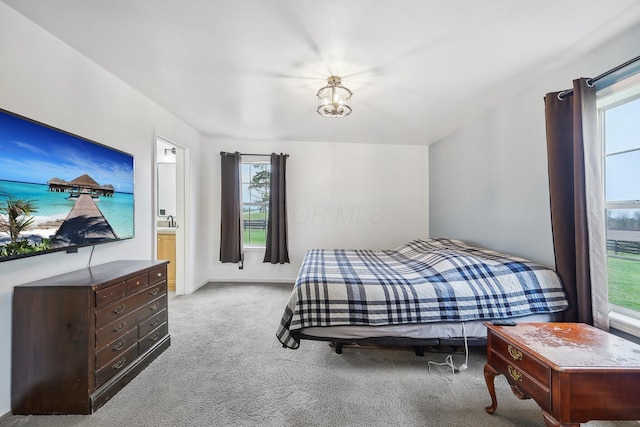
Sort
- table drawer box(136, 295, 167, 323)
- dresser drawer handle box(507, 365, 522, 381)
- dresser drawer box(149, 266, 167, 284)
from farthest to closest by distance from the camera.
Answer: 1. dresser drawer box(149, 266, 167, 284)
2. table drawer box(136, 295, 167, 323)
3. dresser drawer handle box(507, 365, 522, 381)

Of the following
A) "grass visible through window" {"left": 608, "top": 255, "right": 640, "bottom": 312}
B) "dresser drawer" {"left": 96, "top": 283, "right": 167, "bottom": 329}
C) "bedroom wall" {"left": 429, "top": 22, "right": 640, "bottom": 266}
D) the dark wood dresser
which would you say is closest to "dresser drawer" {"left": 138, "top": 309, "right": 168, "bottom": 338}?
"dresser drawer" {"left": 96, "top": 283, "right": 167, "bottom": 329}

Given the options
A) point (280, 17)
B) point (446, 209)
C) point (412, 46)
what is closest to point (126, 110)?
point (280, 17)

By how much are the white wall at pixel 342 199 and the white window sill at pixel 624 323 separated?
9.07 ft

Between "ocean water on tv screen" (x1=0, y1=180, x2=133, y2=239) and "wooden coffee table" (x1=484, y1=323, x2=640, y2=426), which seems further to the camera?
"ocean water on tv screen" (x1=0, y1=180, x2=133, y2=239)

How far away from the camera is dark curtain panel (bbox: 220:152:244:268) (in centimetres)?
419

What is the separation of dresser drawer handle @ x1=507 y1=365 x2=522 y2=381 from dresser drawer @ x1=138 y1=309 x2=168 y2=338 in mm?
2464

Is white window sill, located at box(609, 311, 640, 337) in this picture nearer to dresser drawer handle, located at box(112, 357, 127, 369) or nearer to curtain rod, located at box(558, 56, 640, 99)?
curtain rod, located at box(558, 56, 640, 99)

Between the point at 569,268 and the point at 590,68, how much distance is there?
1.45m

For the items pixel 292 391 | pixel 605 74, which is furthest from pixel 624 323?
pixel 292 391

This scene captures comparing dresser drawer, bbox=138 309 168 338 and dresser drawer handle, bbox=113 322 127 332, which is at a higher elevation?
dresser drawer handle, bbox=113 322 127 332

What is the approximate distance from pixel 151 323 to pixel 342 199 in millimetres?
3102

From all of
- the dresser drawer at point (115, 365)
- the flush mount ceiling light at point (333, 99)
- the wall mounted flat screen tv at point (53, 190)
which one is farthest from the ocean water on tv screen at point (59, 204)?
the flush mount ceiling light at point (333, 99)

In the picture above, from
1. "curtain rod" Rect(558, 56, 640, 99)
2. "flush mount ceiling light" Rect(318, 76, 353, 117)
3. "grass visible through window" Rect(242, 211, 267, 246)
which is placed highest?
"flush mount ceiling light" Rect(318, 76, 353, 117)

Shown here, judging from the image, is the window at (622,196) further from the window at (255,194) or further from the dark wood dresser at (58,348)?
the window at (255,194)
